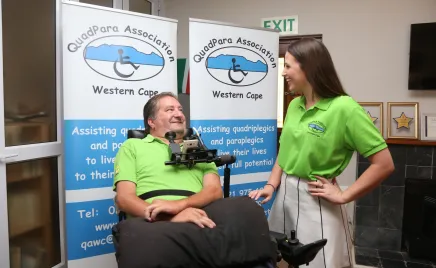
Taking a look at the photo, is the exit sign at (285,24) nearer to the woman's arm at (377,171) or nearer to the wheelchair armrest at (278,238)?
the woman's arm at (377,171)

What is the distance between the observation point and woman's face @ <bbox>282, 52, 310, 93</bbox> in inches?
55.6

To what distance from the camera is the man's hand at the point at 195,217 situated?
1195mm

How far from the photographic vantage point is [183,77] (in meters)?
3.24

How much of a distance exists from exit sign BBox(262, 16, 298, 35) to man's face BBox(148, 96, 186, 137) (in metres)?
1.92

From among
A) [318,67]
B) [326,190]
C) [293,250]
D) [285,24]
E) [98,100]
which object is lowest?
[293,250]

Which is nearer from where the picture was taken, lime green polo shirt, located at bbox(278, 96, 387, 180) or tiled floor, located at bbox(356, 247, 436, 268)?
lime green polo shirt, located at bbox(278, 96, 387, 180)

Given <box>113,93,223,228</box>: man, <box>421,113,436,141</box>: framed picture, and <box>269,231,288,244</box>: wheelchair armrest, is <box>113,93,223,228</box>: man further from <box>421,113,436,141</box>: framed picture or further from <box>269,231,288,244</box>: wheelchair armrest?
<box>421,113,436,141</box>: framed picture

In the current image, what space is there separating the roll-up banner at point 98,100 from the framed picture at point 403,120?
2045mm

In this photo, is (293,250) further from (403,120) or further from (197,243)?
(403,120)

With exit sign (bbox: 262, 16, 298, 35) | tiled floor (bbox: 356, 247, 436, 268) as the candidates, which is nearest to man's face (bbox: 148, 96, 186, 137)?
exit sign (bbox: 262, 16, 298, 35)

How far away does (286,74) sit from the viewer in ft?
4.78

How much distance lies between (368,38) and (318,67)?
2.03 meters

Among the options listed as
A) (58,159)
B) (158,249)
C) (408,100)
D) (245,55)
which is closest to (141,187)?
(158,249)

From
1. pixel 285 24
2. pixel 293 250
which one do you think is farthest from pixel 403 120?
pixel 293 250
